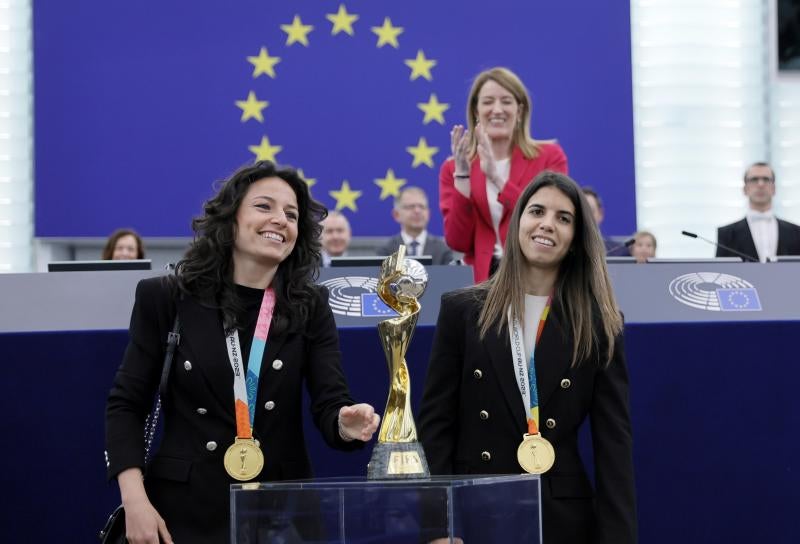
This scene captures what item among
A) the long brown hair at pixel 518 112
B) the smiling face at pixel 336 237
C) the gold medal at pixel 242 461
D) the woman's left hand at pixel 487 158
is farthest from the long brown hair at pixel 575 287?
the smiling face at pixel 336 237

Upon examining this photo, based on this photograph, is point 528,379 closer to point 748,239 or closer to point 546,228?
point 546,228

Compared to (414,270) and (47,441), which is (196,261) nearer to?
(414,270)

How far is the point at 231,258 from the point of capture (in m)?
3.41

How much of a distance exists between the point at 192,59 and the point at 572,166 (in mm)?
3519

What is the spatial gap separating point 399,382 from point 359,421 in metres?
0.14

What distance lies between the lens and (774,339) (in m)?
4.57

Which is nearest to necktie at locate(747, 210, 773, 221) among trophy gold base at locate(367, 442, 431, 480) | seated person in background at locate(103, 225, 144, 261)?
seated person in background at locate(103, 225, 144, 261)

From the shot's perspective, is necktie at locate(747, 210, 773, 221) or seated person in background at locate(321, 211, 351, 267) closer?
seated person in background at locate(321, 211, 351, 267)

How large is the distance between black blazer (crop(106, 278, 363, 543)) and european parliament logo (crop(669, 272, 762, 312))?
1.86 metres

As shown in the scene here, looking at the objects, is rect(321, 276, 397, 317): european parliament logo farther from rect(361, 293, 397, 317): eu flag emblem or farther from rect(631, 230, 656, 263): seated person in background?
rect(631, 230, 656, 263): seated person in background

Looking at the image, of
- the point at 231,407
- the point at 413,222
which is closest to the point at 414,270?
the point at 231,407

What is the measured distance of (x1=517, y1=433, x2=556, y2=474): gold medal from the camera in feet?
10.7

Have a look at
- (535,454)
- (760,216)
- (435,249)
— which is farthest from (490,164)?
(760,216)

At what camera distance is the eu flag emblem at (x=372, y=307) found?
176 inches
